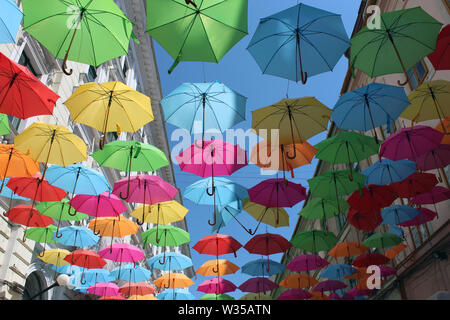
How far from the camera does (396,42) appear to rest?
619cm

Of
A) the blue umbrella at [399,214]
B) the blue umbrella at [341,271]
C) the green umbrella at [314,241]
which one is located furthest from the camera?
the blue umbrella at [341,271]

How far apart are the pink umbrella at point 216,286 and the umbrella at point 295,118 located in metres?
8.59

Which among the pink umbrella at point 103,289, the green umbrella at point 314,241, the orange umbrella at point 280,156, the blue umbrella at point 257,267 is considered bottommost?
the pink umbrella at point 103,289

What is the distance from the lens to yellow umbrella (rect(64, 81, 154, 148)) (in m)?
6.65

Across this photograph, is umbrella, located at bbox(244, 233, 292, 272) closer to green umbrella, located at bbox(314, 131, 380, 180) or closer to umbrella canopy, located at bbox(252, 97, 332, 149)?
green umbrella, located at bbox(314, 131, 380, 180)

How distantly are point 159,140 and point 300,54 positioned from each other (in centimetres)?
2310

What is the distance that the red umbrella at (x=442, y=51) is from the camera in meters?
6.29

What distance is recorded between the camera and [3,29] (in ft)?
16.0

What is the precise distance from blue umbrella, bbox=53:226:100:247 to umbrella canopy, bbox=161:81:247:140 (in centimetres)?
536

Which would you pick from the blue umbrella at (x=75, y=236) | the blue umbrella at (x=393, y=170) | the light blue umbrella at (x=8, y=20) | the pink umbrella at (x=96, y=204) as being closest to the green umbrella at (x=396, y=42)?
the blue umbrella at (x=393, y=170)

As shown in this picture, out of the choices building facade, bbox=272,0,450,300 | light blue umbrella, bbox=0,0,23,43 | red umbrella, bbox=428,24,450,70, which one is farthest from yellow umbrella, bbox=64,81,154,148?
building facade, bbox=272,0,450,300

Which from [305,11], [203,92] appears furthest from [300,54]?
[203,92]

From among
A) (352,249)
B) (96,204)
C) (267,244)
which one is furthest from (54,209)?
(352,249)

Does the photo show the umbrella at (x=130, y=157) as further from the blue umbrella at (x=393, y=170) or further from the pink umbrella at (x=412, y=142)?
the blue umbrella at (x=393, y=170)
